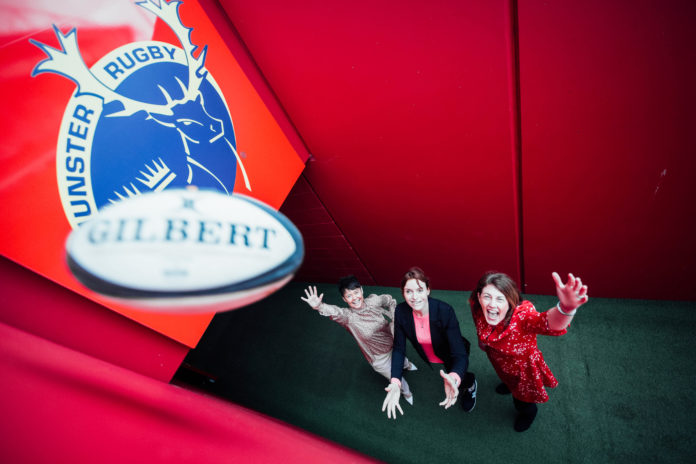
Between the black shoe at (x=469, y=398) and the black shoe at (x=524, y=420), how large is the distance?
290 millimetres

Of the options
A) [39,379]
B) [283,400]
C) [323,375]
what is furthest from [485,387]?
[39,379]

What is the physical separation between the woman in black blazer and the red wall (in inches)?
38.0

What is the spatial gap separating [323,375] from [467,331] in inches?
55.3

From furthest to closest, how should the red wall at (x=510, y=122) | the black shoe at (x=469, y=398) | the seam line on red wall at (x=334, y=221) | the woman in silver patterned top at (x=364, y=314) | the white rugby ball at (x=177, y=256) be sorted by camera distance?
the seam line on red wall at (x=334, y=221) → the black shoe at (x=469, y=398) → the woman in silver patterned top at (x=364, y=314) → the red wall at (x=510, y=122) → the white rugby ball at (x=177, y=256)

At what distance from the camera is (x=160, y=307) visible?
73cm

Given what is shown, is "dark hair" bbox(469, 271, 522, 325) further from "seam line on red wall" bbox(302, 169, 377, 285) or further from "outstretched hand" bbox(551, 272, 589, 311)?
"seam line on red wall" bbox(302, 169, 377, 285)

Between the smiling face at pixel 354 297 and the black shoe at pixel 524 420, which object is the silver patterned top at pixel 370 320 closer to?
the smiling face at pixel 354 297

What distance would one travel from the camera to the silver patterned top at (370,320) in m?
2.11

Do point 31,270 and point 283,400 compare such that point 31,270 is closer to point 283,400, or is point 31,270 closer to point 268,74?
point 268,74

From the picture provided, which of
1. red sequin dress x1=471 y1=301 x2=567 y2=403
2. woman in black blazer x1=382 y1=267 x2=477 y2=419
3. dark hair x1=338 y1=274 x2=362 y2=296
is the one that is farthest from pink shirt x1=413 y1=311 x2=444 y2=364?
dark hair x1=338 y1=274 x2=362 y2=296

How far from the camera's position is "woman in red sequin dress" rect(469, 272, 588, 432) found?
4.93ft

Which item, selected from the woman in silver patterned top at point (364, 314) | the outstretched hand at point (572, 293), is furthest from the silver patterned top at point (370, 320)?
the outstretched hand at point (572, 293)

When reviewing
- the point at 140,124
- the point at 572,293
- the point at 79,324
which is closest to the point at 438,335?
the point at 572,293

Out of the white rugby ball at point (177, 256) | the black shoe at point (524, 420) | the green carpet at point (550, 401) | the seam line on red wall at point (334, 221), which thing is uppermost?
the white rugby ball at point (177, 256)
